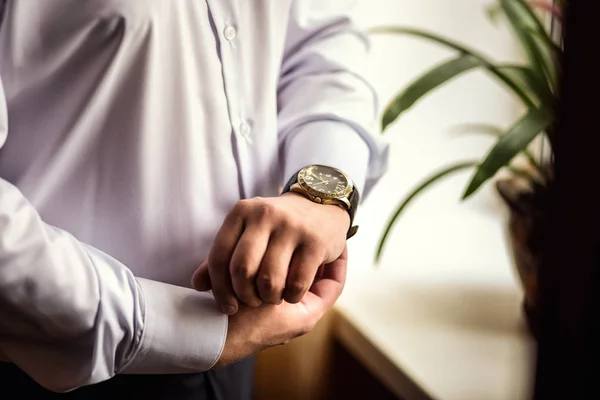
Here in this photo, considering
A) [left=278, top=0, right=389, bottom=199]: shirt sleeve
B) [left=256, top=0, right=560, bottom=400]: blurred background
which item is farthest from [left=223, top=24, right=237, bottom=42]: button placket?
[left=256, top=0, right=560, bottom=400]: blurred background

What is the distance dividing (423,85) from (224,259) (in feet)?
1.59

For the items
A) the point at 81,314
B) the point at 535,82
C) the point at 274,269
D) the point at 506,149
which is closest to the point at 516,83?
the point at 535,82

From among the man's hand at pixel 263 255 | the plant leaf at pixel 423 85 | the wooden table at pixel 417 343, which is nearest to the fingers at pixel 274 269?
the man's hand at pixel 263 255

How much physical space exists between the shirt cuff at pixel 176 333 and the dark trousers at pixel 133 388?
0.22 feet

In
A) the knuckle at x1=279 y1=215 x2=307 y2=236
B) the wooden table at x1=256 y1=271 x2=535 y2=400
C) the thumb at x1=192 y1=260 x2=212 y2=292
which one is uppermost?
the knuckle at x1=279 y1=215 x2=307 y2=236

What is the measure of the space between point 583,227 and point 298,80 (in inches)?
18.8

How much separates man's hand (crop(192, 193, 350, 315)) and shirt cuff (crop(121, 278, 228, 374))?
22mm

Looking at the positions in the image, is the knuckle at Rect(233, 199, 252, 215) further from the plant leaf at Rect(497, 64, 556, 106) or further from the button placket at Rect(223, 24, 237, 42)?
the plant leaf at Rect(497, 64, 556, 106)

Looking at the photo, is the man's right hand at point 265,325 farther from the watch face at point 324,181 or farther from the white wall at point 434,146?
the white wall at point 434,146

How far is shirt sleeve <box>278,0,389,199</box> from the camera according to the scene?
0.68 meters

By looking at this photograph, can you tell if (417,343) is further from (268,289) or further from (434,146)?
(268,289)

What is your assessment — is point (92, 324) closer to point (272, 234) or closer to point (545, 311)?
point (272, 234)

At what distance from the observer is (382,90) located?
4.61ft

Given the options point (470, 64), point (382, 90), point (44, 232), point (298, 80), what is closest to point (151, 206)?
point (44, 232)
